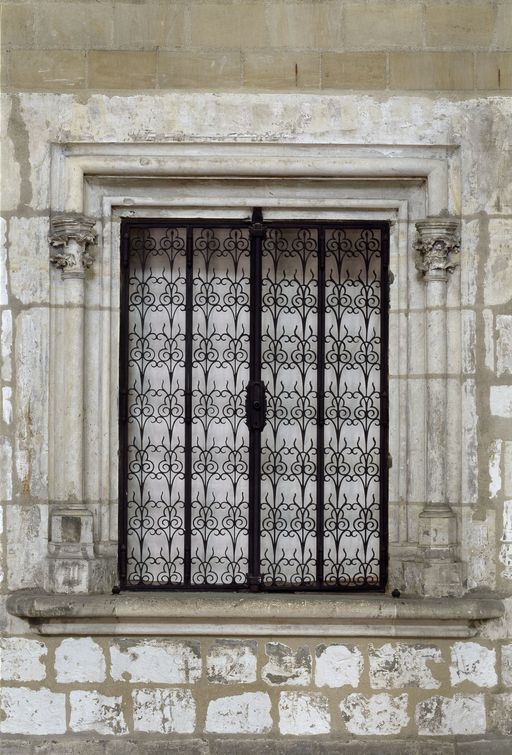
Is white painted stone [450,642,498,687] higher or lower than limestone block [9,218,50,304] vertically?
lower

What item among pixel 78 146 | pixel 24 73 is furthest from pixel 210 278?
pixel 24 73

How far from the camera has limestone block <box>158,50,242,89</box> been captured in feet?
19.8

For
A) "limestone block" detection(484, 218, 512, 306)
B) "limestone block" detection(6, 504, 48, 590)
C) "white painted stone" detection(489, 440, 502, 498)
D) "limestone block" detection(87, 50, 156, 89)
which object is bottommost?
"limestone block" detection(6, 504, 48, 590)

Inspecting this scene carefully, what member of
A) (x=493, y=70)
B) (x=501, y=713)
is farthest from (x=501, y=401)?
(x=493, y=70)

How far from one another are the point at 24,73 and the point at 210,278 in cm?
139

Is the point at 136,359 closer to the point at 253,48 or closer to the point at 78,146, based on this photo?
the point at 78,146

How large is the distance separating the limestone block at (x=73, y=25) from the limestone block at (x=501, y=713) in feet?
12.5

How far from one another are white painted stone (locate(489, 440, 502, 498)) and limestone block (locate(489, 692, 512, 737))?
100 cm

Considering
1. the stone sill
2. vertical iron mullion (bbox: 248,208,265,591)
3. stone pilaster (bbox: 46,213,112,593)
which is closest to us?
the stone sill

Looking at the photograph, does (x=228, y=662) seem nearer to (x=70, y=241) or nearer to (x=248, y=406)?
(x=248, y=406)

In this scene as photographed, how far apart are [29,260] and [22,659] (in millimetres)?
1987

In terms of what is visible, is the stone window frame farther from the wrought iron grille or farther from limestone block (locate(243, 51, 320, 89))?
limestone block (locate(243, 51, 320, 89))

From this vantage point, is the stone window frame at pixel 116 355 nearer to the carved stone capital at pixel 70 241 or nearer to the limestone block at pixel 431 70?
the carved stone capital at pixel 70 241

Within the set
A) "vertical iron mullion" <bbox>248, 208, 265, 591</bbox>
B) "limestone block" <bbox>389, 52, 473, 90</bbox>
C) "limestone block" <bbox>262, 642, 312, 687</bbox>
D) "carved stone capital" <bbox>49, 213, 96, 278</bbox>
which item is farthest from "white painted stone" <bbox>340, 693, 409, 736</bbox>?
"limestone block" <bbox>389, 52, 473, 90</bbox>
